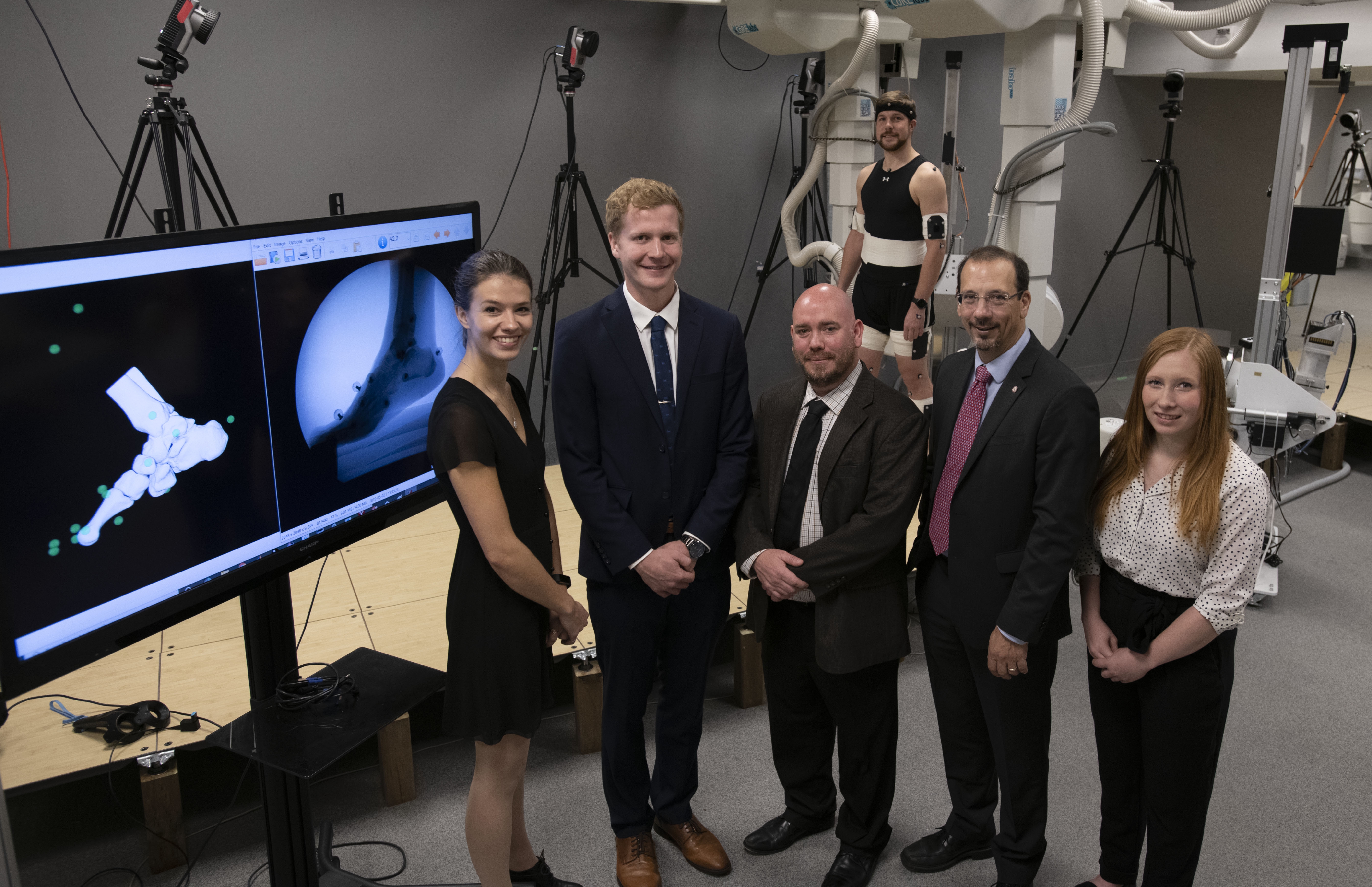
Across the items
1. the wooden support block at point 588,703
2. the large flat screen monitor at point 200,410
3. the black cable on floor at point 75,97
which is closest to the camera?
the large flat screen monitor at point 200,410

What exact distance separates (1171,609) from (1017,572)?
11.3 inches

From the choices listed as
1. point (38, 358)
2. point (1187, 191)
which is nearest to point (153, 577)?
point (38, 358)

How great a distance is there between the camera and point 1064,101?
365cm

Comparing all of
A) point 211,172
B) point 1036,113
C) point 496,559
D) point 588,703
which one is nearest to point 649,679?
point 496,559

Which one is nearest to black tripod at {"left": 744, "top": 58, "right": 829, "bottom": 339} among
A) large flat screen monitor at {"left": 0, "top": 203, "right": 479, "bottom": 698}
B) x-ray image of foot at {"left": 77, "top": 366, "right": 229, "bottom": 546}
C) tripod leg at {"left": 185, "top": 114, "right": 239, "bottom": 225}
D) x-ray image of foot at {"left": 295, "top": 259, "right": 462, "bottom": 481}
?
tripod leg at {"left": 185, "top": 114, "right": 239, "bottom": 225}

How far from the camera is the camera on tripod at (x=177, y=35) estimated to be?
2.92 m

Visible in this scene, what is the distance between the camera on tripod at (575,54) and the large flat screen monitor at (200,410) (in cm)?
216

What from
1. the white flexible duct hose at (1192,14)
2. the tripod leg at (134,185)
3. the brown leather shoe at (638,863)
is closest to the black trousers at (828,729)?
the brown leather shoe at (638,863)

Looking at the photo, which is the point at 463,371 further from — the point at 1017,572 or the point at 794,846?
the point at 794,846

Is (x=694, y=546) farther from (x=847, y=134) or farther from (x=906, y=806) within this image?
(x=847, y=134)

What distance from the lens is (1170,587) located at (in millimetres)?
1898

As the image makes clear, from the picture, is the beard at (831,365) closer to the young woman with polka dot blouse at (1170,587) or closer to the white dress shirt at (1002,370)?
the white dress shirt at (1002,370)

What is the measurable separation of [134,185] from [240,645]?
1.52m

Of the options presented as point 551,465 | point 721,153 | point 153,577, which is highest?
point 721,153
